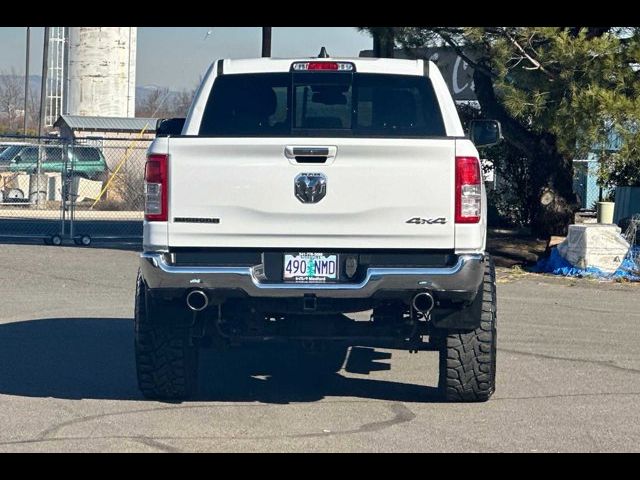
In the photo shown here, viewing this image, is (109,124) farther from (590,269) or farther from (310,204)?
(310,204)

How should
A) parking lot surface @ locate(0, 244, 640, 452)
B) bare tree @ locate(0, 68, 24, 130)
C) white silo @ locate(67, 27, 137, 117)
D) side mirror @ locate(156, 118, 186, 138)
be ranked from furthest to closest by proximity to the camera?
bare tree @ locate(0, 68, 24, 130) < white silo @ locate(67, 27, 137, 117) < side mirror @ locate(156, 118, 186, 138) < parking lot surface @ locate(0, 244, 640, 452)

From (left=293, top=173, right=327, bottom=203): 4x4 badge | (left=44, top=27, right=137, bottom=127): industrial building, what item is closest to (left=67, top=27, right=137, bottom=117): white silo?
(left=44, top=27, right=137, bottom=127): industrial building

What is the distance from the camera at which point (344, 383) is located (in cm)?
883

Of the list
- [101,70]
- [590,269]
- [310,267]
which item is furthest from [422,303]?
[101,70]

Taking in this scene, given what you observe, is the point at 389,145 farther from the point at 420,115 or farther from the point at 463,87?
the point at 463,87

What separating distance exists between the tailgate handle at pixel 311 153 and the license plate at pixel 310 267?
575 mm

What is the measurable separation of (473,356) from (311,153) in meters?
1.75

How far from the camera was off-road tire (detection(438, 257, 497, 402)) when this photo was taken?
7770 millimetres

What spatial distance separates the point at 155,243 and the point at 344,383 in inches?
86.6

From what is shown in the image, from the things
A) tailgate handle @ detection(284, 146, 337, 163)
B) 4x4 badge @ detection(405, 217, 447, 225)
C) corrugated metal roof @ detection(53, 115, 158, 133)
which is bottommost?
4x4 badge @ detection(405, 217, 447, 225)

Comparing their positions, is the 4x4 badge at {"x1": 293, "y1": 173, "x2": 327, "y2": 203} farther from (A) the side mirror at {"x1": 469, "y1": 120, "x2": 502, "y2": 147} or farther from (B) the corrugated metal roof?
(B) the corrugated metal roof

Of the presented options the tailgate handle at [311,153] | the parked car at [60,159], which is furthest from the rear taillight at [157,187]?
the parked car at [60,159]

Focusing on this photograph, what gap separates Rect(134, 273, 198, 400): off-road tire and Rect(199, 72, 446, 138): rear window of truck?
4.39 ft
